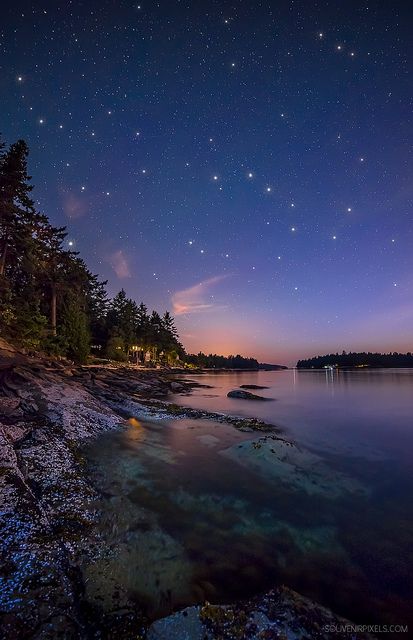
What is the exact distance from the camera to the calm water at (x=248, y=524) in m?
3.73

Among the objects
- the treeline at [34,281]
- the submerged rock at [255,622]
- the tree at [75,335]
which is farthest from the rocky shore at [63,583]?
the tree at [75,335]

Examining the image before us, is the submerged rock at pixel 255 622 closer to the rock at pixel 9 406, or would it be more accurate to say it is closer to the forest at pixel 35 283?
the rock at pixel 9 406

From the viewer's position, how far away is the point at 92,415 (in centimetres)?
1115

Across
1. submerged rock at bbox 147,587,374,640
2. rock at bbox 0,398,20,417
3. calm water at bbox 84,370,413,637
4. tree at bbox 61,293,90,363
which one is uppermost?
tree at bbox 61,293,90,363

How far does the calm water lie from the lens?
3.73 metres

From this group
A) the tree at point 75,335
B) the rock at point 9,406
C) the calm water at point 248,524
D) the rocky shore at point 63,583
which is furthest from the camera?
the tree at point 75,335

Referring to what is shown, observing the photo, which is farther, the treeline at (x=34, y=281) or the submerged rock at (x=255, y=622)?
the treeline at (x=34, y=281)

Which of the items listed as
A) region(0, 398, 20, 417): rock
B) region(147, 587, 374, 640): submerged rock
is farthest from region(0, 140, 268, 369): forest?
region(147, 587, 374, 640): submerged rock

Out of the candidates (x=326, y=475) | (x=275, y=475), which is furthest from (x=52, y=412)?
(x=326, y=475)

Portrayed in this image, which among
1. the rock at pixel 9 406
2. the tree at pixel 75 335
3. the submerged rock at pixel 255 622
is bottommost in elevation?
the submerged rock at pixel 255 622

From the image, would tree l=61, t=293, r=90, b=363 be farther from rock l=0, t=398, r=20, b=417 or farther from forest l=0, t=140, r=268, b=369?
rock l=0, t=398, r=20, b=417

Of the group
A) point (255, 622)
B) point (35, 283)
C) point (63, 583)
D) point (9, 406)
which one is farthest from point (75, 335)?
point (255, 622)

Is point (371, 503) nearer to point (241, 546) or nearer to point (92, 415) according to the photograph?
point (241, 546)

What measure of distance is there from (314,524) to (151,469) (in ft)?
13.9
